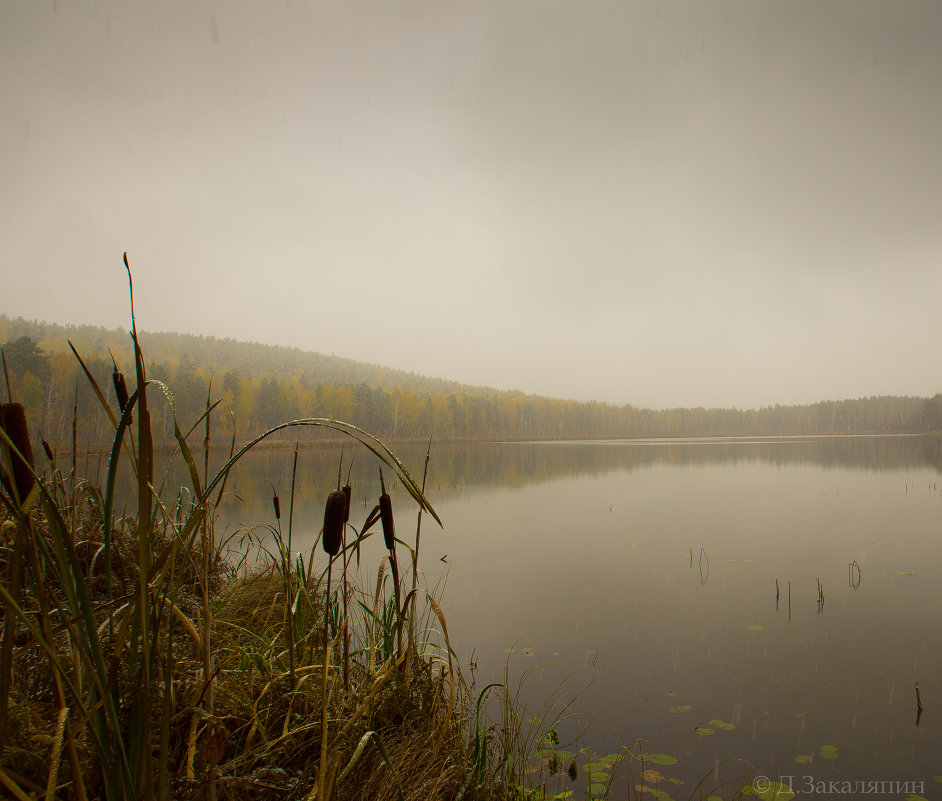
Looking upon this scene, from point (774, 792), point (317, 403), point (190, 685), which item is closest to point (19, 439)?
point (190, 685)

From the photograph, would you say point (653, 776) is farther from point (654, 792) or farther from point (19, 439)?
point (19, 439)

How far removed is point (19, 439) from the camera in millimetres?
978

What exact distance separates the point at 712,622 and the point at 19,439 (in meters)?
8.52

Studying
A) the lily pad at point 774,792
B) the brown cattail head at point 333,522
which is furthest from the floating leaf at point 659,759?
the brown cattail head at point 333,522

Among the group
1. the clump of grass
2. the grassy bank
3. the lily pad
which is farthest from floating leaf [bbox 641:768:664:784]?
the clump of grass

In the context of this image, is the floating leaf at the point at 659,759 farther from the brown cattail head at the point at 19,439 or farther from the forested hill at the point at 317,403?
the forested hill at the point at 317,403

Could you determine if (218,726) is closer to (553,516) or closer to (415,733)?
(415,733)

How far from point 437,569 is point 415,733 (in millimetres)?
7594

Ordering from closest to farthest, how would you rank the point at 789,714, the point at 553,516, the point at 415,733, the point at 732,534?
the point at 415,733, the point at 789,714, the point at 732,534, the point at 553,516

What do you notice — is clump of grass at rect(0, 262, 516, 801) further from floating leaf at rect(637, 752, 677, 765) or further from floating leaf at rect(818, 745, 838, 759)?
floating leaf at rect(818, 745, 838, 759)

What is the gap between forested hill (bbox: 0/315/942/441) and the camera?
44.5 metres

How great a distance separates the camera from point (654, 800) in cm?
376

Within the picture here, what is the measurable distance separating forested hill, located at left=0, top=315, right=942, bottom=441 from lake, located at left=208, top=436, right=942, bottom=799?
1545cm

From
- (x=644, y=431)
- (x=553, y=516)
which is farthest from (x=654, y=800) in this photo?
(x=644, y=431)
